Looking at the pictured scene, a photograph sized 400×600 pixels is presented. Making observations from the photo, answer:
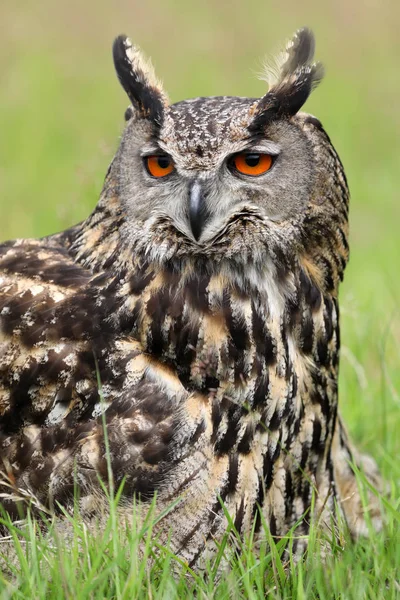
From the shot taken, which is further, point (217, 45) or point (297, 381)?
point (217, 45)

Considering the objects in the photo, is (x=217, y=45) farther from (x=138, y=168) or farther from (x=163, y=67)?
(x=138, y=168)

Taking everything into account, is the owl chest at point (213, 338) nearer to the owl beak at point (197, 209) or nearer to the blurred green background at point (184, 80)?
the owl beak at point (197, 209)

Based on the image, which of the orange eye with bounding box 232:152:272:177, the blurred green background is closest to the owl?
the orange eye with bounding box 232:152:272:177

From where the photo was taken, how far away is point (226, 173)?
2336 millimetres

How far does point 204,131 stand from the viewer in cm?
228

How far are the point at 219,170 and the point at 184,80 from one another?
24.1 ft

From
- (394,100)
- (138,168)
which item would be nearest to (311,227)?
(138,168)

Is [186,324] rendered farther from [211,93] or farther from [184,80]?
[184,80]

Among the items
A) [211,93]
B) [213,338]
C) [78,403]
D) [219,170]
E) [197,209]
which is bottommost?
[78,403]

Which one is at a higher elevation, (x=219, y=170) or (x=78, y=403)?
(x=219, y=170)

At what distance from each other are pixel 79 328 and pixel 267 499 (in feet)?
2.35

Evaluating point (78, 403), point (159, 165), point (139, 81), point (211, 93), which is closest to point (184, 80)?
point (211, 93)

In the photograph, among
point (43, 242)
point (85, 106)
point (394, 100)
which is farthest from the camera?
point (394, 100)

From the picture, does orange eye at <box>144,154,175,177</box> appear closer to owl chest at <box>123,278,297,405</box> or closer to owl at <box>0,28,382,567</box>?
owl at <box>0,28,382,567</box>
